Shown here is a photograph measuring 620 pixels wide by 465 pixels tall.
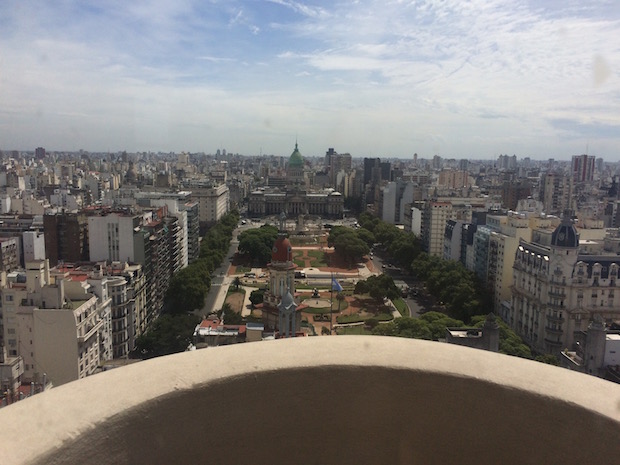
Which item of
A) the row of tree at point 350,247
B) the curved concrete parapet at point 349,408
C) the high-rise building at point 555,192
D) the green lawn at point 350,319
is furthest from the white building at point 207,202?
the curved concrete parapet at point 349,408

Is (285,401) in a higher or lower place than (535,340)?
higher

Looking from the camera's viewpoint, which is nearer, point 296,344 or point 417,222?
point 296,344

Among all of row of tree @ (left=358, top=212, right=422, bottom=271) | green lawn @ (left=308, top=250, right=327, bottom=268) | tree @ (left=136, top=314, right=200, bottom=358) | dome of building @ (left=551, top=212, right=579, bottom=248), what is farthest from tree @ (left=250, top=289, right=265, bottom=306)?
dome of building @ (left=551, top=212, right=579, bottom=248)

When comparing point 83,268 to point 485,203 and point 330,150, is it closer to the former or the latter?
point 485,203

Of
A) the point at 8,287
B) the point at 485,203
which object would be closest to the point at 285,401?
the point at 8,287

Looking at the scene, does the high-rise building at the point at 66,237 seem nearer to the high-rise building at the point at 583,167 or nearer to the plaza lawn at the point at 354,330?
the plaza lawn at the point at 354,330
